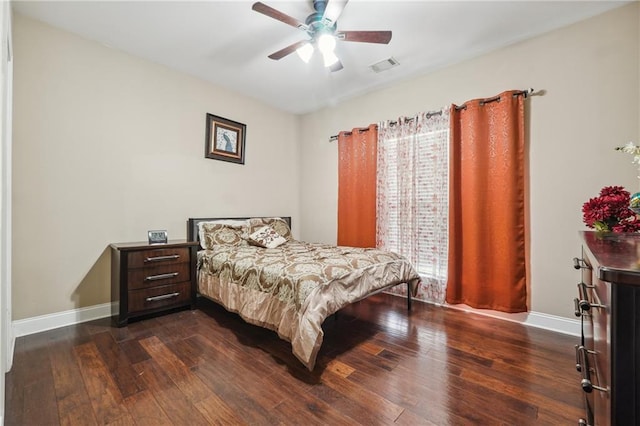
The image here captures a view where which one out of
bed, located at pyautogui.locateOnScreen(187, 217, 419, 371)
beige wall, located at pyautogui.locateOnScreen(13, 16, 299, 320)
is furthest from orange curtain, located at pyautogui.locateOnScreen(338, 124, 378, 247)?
beige wall, located at pyautogui.locateOnScreen(13, 16, 299, 320)

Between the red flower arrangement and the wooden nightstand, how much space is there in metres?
3.21

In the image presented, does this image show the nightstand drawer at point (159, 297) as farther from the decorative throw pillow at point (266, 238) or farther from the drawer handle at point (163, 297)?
the decorative throw pillow at point (266, 238)

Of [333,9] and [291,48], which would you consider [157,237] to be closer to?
[291,48]

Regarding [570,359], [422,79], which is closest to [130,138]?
[422,79]

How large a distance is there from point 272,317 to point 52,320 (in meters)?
2.05

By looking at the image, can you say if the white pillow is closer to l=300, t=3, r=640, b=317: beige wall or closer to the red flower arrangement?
l=300, t=3, r=640, b=317: beige wall

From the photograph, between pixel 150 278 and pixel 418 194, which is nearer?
pixel 150 278

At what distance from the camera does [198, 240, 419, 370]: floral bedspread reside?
1810 millimetres

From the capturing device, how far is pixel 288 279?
1.99 metres

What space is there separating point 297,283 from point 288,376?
0.59 metres

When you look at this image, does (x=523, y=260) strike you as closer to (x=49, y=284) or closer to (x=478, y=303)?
(x=478, y=303)

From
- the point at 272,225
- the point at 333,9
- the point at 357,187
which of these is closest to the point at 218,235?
the point at 272,225

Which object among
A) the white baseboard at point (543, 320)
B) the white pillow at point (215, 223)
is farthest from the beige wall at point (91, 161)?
the white baseboard at point (543, 320)

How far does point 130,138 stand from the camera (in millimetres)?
2881
